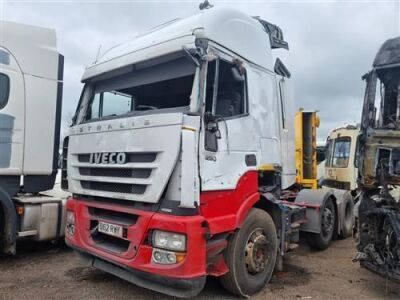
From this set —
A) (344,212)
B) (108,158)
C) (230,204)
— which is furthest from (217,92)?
(344,212)

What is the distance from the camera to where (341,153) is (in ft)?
38.2

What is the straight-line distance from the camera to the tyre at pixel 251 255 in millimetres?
4402

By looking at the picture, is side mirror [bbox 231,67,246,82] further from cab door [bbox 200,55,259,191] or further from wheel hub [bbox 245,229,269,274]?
wheel hub [bbox 245,229,269,274]

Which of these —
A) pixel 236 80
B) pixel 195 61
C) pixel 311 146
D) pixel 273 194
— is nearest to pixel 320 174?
pixel 311 146

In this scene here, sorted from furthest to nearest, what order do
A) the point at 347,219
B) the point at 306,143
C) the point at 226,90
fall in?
the point at 347,219 < the point at 306,143 < the point at 226,90

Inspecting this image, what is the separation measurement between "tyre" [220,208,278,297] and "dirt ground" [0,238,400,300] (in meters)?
0.22

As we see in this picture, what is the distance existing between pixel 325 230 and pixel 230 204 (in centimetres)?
357

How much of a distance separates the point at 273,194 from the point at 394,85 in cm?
211

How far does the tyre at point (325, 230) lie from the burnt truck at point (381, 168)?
1.92 meters

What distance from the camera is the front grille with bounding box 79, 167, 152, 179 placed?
4.02m

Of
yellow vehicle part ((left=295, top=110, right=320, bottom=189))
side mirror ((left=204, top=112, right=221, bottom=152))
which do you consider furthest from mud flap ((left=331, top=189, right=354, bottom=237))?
side mirror ((left=204, top=112, right=221, bottom=152))

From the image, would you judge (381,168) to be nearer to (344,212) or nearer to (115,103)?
(115,103)

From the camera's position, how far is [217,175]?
411cm

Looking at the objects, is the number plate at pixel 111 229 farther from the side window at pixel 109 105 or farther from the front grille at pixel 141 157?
the side window at pixel 109 105
